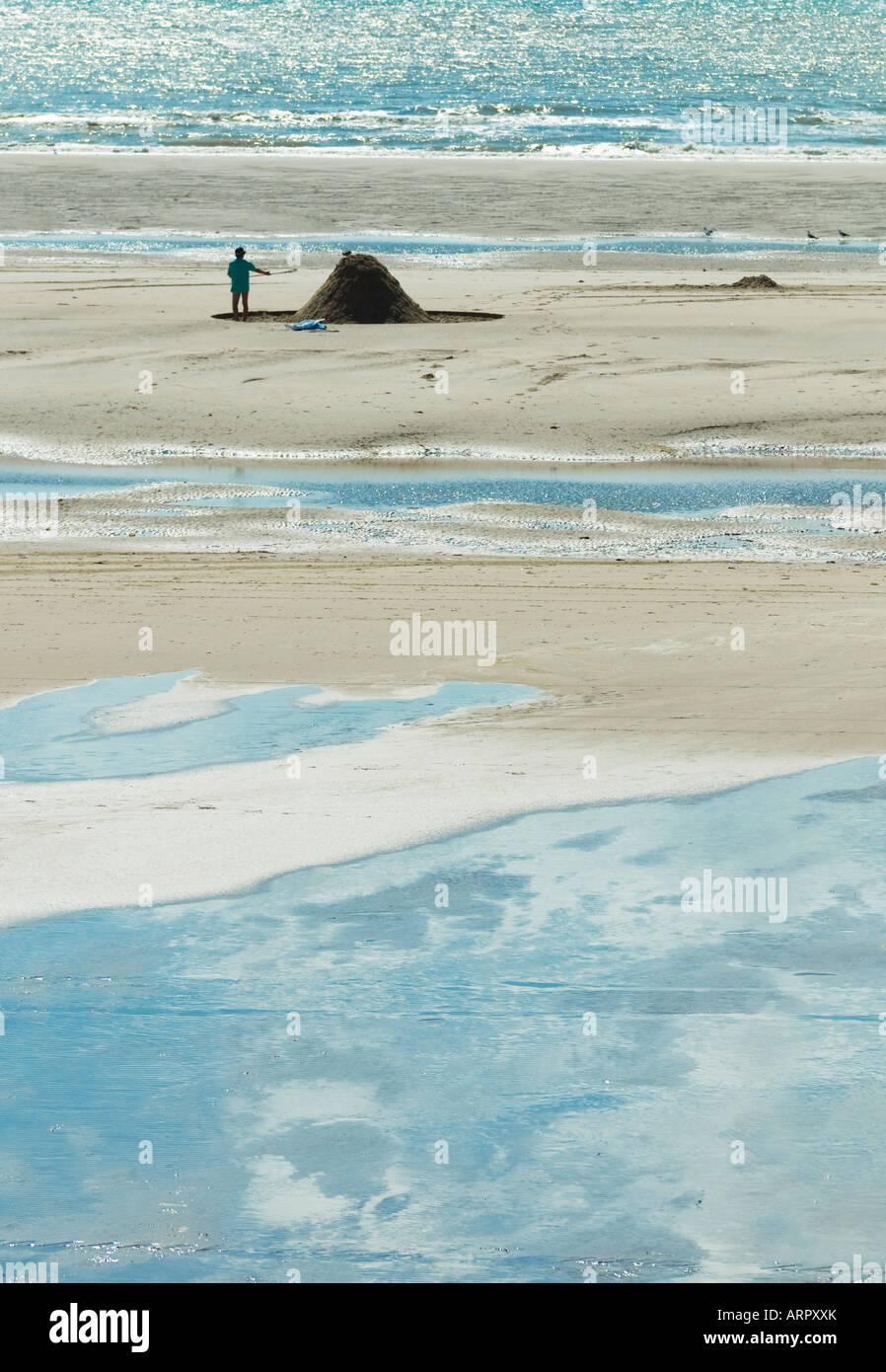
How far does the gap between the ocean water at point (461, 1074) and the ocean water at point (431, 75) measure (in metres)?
44.3

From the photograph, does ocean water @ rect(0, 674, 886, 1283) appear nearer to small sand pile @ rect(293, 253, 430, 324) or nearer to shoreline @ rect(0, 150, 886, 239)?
small sand pile @ rect(293, 253, 430, 324)

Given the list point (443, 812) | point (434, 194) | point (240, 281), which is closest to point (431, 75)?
point (434, 194)

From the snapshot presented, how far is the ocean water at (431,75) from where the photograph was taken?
52.4m

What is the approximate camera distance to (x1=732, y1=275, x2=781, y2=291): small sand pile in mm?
23516

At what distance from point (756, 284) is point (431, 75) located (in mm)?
53273

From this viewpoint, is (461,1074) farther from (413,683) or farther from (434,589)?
(434,589)

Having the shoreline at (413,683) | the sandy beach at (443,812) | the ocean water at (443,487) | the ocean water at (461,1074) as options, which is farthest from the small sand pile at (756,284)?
the ocean water at (461,1074)

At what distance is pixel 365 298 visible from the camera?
2033cm

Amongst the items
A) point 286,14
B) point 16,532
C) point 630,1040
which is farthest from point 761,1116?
point 286,14

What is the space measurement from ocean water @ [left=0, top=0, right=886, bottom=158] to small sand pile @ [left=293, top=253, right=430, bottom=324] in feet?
95.4

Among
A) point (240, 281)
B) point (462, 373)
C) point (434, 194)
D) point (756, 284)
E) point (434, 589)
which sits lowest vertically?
point (434, 589)

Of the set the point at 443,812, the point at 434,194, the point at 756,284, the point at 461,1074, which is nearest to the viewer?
the point at 461,1074

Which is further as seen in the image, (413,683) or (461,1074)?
(413,683)
